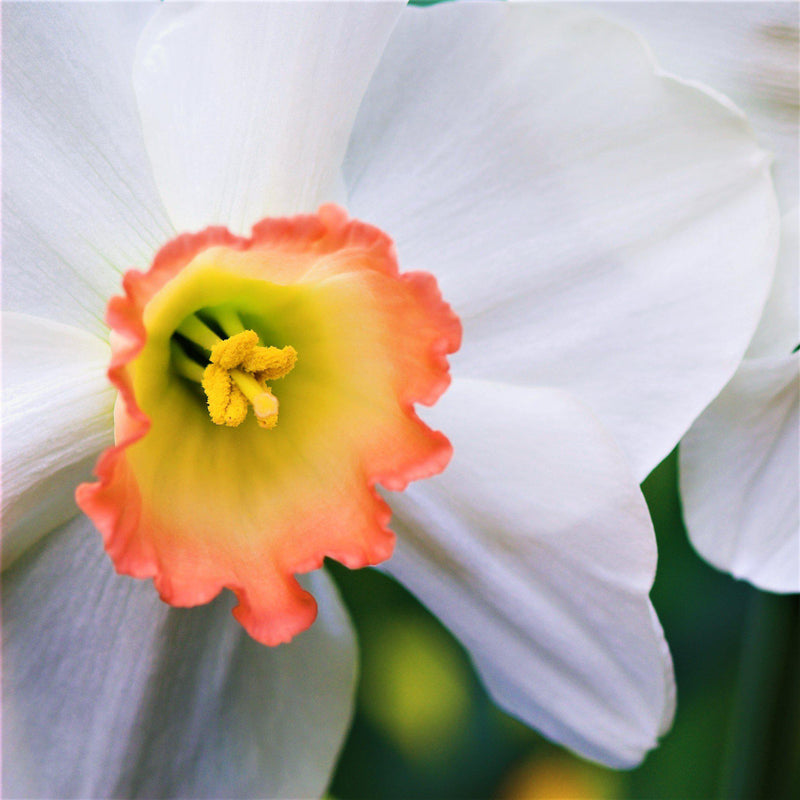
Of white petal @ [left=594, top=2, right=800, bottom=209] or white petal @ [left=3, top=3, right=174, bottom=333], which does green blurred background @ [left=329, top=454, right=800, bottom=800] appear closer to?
white petal @ [left=594, top=2, right=800, bottom=209]

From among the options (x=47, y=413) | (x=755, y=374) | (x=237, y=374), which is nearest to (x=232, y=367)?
(x=237, y=374)

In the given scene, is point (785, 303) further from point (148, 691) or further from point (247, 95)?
point (148, 691)

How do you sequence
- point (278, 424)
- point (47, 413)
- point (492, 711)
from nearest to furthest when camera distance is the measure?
point (47, 413)
point (278, 424)
point (492, 711)

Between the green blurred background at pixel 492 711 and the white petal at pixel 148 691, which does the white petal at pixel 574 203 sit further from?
the green blurred background at pixel 492 711

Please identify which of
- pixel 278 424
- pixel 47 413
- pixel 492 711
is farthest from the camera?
pixel 492 711

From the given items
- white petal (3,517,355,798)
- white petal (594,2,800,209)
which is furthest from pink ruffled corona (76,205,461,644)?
white petal (594,2,800,209)

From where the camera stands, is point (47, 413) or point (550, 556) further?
point (550, 556)

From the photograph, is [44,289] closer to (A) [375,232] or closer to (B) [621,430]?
(A) [375,232]
